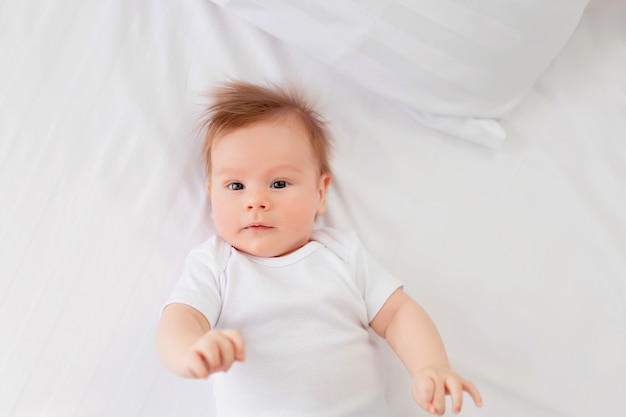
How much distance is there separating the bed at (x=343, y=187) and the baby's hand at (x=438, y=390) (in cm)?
24

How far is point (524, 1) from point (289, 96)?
1.44 ft

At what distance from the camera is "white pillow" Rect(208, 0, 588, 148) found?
1.21m

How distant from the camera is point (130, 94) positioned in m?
1.27

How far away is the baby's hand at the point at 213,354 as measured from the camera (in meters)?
0.84

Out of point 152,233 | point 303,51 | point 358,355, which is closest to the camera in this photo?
point 358,355

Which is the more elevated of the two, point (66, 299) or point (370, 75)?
point (370, 75)

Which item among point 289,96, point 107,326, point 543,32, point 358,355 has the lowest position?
point 107,326

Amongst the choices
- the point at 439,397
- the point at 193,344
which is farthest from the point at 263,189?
the point at 439,397

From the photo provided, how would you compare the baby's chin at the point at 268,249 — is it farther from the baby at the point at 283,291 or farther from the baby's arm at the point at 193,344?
the baby's arm at the point at 193,344

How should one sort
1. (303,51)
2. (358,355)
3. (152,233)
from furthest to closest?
(303,51) → (152,233) → (358,355)

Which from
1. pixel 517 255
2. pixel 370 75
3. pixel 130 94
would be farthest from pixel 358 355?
pixel 130 94

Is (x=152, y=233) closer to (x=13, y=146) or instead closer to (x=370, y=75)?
(x=13, y=146)

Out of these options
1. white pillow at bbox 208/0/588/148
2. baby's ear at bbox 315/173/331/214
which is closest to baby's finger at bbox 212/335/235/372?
baby's ear at bbox 315/173/331/214

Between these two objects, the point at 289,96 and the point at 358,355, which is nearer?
the point at 358,355
